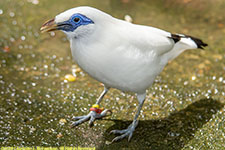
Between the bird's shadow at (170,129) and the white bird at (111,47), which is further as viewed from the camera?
the bird's shadow at (170,129)

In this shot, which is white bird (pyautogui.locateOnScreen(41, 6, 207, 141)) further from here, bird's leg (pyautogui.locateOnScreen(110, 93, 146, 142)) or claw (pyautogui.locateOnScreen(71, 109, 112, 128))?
claw (pyautogui.locateOnScreen(71, 109, 112, 128))

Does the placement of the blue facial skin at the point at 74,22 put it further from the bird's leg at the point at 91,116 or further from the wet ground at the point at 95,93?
the wet ground at the point at 95,93

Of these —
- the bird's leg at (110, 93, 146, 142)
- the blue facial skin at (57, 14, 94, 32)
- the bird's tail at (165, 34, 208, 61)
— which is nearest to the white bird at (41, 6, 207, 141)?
the blue facial skin at (57, 14, 94, 32)

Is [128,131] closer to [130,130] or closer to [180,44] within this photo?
[130,130]

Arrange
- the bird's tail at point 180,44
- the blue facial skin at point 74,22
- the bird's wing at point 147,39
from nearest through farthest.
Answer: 1. the blue facial skin at point 74,22
2. the bird's wing at point 147,39
3. the bird's tail at point 180,44

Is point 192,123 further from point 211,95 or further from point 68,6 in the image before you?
point 68,6

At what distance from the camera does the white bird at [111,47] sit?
2680 mm

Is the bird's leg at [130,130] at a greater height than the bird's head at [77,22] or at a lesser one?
lesser

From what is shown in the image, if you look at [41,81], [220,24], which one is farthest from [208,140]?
[220,24]

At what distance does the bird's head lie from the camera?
104 inches

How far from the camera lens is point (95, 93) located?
3.87 meters

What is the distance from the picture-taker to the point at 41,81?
3947mm

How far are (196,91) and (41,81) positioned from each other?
1813 mm

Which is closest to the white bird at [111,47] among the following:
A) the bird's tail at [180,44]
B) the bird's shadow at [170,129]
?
the bird's tail at [180,44]
